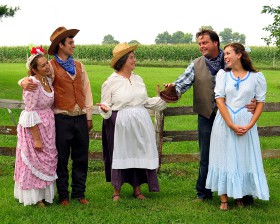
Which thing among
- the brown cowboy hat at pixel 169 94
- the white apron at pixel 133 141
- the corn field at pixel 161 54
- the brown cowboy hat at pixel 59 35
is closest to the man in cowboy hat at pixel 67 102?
the brown cowboy hat at pixel 59 35

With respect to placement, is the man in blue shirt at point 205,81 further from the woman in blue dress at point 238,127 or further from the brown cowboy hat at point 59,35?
the brown cowboy hat at point 59,35

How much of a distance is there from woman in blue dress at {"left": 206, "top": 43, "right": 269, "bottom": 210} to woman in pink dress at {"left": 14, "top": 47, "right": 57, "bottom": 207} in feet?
6.45

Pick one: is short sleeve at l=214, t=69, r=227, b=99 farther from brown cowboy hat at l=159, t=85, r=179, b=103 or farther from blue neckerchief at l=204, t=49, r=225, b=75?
brown cowboy hat at l=159, t=85, r=179, b=103

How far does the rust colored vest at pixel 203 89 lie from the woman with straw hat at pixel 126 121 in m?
0.68

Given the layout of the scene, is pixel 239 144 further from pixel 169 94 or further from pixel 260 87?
pixel 169 94

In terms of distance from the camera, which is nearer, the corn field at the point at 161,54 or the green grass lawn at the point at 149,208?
the green grass lawn at the point at 149,208

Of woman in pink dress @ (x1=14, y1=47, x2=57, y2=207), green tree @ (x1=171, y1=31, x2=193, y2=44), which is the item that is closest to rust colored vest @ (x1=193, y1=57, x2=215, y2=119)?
woman in pink dress @ (x1=14, y1=47, x2=57, y2=207)

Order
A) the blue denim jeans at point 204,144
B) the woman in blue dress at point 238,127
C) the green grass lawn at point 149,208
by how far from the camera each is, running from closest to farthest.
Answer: the green grass lawn at point 149,208
the woman in blue dress at point 238,127
the blue denim jeans at point 204,144

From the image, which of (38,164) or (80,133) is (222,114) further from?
(38,164)

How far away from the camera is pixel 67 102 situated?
20.6 feet

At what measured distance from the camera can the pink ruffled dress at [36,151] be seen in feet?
20.2

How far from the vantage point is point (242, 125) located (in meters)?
6.12

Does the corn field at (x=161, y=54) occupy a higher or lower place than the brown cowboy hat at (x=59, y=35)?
lower

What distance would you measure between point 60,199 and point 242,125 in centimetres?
238
